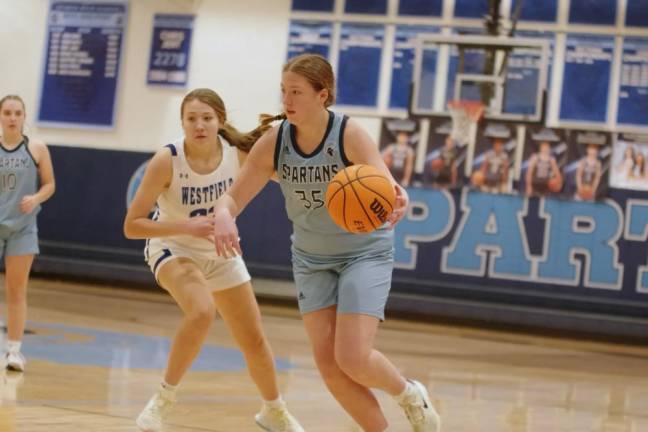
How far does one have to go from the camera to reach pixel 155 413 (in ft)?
17.9

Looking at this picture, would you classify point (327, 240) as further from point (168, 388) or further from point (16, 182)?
point (16, 182)

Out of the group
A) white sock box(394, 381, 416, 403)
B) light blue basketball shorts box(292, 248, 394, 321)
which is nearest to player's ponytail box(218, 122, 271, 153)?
light blue basketball shorts box(292, 248, 394, 321)

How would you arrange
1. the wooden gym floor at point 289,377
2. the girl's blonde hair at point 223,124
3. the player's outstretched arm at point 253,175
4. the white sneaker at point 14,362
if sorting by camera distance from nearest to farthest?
the player's outstretched arm at point 253,175 < the girl's blonde hair at point 223,124 < the wooden gym floor at point 289,377 < the white sneaker at point 14,362

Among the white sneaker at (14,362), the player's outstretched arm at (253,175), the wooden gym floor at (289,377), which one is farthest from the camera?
the white sneaker at (14,362)

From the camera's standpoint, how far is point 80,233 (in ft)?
54.6

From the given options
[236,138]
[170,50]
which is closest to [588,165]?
[170,50]

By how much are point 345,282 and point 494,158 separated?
34.0 feet

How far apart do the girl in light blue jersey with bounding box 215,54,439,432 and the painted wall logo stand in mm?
9996

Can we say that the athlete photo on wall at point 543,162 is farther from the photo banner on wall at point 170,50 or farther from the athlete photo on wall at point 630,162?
the photo banner on wall at point 170,50

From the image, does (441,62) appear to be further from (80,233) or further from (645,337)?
(80,233)

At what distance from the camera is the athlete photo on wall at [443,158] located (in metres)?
15.0

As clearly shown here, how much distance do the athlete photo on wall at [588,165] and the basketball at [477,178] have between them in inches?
44.0

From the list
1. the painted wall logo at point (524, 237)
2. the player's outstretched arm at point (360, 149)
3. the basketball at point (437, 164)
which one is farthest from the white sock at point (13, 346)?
the basketball at point (437, 164)

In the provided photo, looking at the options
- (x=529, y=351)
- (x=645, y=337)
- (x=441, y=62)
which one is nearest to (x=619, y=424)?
(x=529, y=351)
